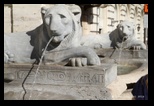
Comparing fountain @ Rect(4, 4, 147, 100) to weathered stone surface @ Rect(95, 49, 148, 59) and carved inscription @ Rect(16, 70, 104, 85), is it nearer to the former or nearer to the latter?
carved inscription @ Rect(16, 70, 104, 85)

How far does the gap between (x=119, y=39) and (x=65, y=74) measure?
3611mm

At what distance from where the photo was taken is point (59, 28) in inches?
165

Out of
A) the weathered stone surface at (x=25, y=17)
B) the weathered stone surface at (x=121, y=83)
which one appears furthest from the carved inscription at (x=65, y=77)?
the weathered stone surface at (x=25, y=17)

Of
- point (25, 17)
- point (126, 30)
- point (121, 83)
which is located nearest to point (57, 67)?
point (121, 83)

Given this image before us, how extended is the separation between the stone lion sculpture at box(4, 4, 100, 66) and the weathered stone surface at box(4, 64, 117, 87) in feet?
0.51

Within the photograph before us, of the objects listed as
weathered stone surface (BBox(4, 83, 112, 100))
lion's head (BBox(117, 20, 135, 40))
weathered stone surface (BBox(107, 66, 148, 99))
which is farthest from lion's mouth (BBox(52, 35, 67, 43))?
lion's head (BBox(117, 20, 135, 40))

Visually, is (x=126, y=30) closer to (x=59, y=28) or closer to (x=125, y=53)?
(x=125, y=53)

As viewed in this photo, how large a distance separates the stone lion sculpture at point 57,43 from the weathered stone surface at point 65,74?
154 millimetres

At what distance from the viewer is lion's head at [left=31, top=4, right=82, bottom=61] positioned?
4191 mm

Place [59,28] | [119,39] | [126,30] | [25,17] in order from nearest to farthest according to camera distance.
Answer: [59,28], [126,30], [119,39], [25,17]

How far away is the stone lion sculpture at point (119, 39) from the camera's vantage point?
7227 mm

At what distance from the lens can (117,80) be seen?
4.59 m

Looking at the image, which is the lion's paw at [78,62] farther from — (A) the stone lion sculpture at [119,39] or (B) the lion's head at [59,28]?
(A) the stone lion sculpture at [119,39]

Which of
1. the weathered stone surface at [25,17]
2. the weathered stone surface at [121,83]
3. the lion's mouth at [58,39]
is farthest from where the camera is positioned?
the weathered stone surface at [25,17]
